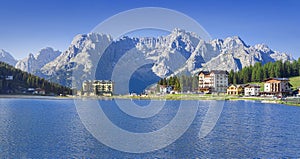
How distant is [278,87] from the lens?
14638 centimetres

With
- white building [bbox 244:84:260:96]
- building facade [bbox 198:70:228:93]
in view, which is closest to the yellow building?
white building [bbox 244:84:260:96]

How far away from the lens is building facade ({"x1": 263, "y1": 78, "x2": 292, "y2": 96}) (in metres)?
146

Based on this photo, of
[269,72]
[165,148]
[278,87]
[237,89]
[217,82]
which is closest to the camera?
[165,148]

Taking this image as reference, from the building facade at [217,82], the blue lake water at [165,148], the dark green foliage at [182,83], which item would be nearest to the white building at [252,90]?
the building facade at [217,82]

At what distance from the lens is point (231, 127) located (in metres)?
49.4

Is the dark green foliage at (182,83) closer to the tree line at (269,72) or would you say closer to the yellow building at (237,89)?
the tree line at (269,72)

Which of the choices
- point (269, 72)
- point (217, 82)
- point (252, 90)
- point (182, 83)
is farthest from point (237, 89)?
point (182, 83)

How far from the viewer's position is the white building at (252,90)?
498 feet

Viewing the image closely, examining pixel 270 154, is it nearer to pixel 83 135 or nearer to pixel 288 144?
pixel 288 144

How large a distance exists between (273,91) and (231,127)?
10842cm

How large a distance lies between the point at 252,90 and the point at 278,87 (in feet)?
38.8

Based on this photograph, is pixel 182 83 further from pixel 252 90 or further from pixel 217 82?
→ pixel 252 90

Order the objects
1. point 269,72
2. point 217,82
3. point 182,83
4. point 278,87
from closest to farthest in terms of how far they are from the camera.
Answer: point 278,87 < point 269,72 < point 217,82 < point 182,83

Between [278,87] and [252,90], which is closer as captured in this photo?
[278,87]
